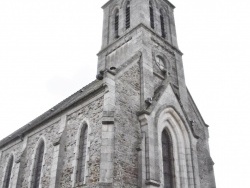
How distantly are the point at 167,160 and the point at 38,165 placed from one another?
325 inches

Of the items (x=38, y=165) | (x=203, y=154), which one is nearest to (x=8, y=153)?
(x=38, y=165)

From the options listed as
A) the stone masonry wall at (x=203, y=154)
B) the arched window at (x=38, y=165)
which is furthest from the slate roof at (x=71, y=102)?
the stone masonry wall at (x=203, y=154)

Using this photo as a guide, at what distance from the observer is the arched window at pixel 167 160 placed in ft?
50.3

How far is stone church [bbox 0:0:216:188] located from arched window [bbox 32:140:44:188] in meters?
0.06

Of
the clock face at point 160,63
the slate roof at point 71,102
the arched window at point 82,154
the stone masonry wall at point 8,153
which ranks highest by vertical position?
the clock face at point 160,63

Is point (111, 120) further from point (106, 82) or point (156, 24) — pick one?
point (156, 24)

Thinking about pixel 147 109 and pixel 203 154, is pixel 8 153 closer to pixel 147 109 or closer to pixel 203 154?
pixel 147 109

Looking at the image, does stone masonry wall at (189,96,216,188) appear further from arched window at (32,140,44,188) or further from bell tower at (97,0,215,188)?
arched window at (32,140,44,188)

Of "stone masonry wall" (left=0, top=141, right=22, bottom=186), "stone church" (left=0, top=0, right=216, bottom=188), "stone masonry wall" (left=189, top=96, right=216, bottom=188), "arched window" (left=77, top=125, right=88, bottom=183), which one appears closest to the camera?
"stone church" (left=0, top=0, right=216, bottom=188)

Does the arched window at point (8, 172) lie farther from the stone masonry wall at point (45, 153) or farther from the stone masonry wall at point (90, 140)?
the stone masonry wall at point (90, 140)

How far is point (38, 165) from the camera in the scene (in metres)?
18.5

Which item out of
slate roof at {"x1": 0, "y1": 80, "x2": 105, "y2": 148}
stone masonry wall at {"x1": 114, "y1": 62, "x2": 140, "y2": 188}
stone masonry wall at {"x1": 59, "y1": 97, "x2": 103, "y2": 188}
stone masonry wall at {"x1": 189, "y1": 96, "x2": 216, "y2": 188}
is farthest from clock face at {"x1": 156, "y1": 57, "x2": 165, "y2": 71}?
stone masonry wall at {"x1": 59, "y1": 97, "x2": 103, "y2": 188}

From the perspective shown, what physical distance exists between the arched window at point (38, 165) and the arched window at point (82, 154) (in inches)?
168

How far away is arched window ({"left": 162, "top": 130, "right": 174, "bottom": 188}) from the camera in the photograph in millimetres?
15334
